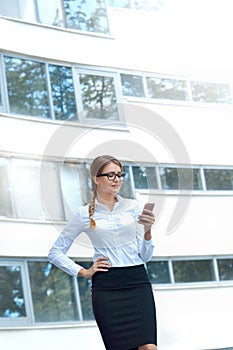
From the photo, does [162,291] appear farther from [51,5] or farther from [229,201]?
[51,5]

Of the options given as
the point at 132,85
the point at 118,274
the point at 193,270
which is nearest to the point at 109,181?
the point at 118,274

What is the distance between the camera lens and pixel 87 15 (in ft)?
34.1

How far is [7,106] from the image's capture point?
9.19 metres

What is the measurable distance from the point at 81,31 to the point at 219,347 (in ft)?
11.3

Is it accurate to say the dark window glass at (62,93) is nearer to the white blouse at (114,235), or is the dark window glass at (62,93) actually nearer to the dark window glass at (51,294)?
the dark window glass at (51,294)

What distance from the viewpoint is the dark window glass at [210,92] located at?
11422 mm

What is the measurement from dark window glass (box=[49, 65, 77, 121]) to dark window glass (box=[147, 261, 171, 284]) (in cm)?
169

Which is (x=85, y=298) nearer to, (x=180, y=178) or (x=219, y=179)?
(x=180, y=178)

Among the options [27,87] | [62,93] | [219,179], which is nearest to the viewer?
[27,87]

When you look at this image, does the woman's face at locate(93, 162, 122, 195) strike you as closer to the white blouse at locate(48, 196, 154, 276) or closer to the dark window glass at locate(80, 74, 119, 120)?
the white blouse at locate(48, 196, 154, 276)

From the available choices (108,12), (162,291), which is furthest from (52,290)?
(108,12)

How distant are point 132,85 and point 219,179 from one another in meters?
1.42

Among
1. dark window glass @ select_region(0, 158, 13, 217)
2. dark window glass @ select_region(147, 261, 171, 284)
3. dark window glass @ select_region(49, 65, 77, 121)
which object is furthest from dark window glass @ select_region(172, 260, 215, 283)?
dark window glass @ select_region(0, 158, 13, 217)

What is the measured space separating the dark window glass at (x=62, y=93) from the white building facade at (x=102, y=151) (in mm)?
12
